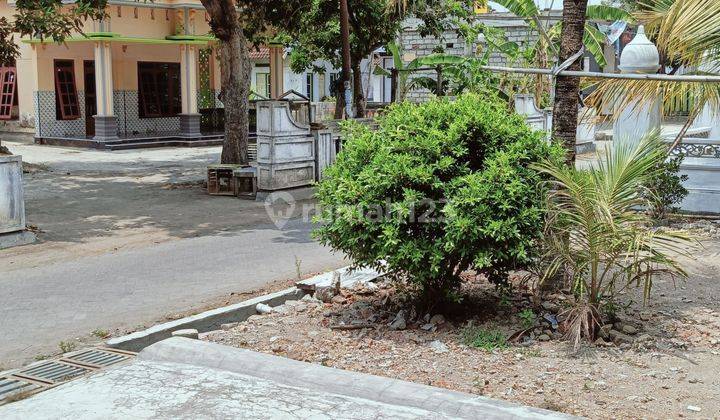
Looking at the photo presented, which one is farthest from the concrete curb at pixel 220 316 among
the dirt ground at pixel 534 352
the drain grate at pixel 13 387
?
the drain grate at pixel 13 387

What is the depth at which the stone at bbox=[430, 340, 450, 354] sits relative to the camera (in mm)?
6160

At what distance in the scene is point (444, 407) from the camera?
5.08m

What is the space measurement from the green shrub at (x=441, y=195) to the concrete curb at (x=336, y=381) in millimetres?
1144

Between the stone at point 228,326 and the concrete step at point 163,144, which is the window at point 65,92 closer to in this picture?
the concrete step at point 163,144

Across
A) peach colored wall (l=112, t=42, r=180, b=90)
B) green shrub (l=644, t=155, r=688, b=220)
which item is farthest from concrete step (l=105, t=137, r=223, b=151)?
green shrub (l=644, t=155, r=688, b=220)

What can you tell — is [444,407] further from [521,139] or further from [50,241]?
[50,241]

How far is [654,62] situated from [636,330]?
5.86 m

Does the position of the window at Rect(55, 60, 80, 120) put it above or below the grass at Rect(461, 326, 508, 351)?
above

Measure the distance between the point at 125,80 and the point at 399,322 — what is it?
2397 cm

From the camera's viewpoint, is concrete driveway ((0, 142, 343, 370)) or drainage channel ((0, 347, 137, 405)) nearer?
drainage channel ((0, 347, 137, 405))

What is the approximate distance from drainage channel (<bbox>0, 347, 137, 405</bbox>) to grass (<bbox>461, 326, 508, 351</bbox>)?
2.61 meters

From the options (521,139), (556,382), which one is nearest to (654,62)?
(521,139)

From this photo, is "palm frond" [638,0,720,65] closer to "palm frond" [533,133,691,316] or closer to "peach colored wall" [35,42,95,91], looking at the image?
"palm frond" [533,133,691,316]

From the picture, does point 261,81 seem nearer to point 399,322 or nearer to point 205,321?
point 205,321
